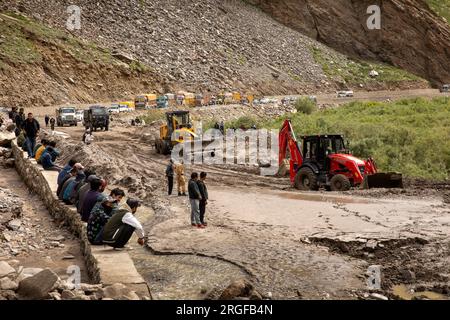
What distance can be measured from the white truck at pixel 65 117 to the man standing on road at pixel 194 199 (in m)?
31.9

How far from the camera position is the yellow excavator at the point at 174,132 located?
30.0 metres

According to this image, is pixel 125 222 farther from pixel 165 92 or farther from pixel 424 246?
pixel 165 92

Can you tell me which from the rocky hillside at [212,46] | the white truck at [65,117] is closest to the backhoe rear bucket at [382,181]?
the white truck at [65,117]

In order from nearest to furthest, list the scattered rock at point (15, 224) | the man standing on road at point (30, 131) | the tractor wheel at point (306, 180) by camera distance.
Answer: the scattered rock at point (15, 224)
the tractor wheel at point (306, 180)
the man standing on road at point (30, 131)

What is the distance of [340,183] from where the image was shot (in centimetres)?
2039

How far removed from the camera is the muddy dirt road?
10.4m

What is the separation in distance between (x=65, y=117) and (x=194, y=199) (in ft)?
107

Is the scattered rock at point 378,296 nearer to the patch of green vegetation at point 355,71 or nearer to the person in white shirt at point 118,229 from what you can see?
the person in white shirt at point 118,229

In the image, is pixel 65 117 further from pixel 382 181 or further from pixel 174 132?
pixel 382 181

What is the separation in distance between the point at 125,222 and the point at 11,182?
1291 centimetres

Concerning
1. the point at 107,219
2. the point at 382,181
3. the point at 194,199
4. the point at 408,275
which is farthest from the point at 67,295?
the point at 382,181

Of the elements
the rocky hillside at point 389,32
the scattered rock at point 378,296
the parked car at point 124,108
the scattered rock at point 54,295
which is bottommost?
the scattered rock at point 378,296

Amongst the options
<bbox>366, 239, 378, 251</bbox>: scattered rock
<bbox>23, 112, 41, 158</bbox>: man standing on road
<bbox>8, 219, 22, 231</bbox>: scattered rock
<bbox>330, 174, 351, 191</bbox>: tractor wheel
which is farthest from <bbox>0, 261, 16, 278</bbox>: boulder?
<bbox>23, 112, 41, 158</bbox>: man standing on road
